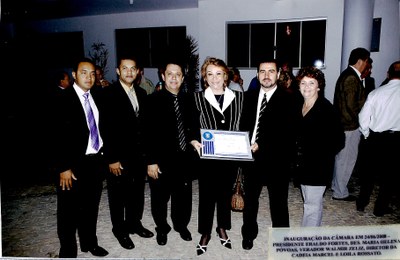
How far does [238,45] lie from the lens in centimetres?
973

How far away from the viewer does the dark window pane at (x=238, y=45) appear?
955cm

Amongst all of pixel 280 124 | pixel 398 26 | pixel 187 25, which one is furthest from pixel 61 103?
pixel 398 26

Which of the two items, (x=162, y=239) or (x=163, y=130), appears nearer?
(x=163, y=130)

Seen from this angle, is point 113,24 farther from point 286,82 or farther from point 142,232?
point 142,232

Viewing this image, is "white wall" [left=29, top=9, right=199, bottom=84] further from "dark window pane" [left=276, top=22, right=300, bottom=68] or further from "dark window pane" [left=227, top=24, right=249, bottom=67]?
"dark window pane" [left=276, top=22, right=300, bottom=68]

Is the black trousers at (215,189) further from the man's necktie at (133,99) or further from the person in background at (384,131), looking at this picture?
the person in background at (384,131)

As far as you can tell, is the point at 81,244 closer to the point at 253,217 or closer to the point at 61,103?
the point at 61,103

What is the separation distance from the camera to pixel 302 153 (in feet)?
9.36

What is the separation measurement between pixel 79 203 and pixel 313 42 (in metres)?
8.10

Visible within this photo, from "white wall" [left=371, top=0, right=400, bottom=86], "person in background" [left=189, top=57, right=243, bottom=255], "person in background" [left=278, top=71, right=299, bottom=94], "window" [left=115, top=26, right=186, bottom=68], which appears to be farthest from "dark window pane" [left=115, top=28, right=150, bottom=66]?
"person in background" [left=189, top=57, right=243, bottom=255]

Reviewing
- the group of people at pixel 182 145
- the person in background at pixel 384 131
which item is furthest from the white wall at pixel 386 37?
the group of people at pixel 182 145

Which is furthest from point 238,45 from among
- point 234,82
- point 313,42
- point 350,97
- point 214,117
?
point 214,117

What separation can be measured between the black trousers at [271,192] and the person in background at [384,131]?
163 centimetres

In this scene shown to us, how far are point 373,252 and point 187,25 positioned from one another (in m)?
9.54
